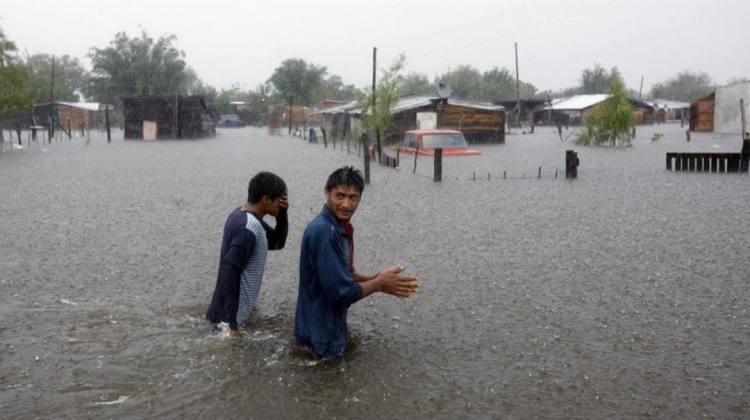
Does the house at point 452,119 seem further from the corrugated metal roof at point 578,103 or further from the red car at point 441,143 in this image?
the corrugated metal roof at point 578,103

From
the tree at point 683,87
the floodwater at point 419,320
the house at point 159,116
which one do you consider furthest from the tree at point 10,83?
the tree at point 683,87

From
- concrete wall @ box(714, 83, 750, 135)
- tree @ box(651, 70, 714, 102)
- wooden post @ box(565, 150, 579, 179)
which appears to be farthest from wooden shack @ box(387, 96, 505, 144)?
tree @ box(651, 70, 714, 102)

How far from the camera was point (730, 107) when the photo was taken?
4691 centimetres

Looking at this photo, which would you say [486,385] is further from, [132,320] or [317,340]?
[132,320]

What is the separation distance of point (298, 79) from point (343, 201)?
103411 mm

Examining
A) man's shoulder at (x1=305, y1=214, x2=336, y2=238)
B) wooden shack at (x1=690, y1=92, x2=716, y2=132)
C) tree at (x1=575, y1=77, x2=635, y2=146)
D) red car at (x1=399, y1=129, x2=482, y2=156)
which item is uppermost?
wooden shack at (x1=690, y1=92, x2=716, y2=132)

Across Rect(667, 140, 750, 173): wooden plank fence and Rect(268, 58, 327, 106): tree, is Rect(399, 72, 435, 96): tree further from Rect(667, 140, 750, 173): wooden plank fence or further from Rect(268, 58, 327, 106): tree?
Rect(667, 140, 750, 173): wooden plank fence

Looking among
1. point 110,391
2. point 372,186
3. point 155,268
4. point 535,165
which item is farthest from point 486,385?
point 535,165

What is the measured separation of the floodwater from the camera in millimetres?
4051

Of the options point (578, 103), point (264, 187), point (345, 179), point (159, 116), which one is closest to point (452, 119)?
point (159, 116)

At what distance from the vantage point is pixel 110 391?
4160mm

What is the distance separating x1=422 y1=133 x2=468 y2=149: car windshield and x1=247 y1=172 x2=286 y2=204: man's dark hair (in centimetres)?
2307

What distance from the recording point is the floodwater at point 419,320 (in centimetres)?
405

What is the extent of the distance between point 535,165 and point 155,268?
56.2 feet
